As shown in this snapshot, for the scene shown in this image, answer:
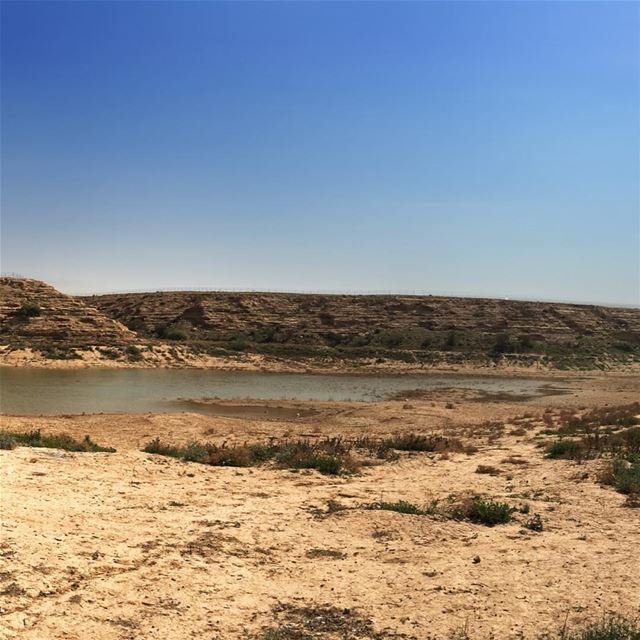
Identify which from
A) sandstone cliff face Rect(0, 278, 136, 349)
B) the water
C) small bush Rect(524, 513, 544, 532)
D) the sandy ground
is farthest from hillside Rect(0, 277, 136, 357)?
small bush Rect(524, 513, 544, 532)

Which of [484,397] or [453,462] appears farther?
[484,397]

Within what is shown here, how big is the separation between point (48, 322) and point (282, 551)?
149ft

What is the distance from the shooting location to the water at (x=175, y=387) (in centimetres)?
2512

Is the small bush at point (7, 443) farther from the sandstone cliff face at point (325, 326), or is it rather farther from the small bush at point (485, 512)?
the sandstone cliff face at point (325, 326)

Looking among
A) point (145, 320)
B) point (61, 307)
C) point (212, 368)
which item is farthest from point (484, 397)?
point (145, 320)

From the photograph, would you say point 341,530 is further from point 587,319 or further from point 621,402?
point 587,319

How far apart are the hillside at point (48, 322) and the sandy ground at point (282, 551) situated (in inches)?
1384

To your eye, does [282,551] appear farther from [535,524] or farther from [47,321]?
[47,321]

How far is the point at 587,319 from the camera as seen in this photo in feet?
219

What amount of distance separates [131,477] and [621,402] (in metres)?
27.4

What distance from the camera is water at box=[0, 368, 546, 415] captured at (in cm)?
2512

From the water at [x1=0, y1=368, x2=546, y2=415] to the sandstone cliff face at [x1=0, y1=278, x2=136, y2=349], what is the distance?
7423 millimetres

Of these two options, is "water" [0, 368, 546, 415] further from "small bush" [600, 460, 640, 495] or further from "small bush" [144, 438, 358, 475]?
"small bush" [600, 460, 640, 495]

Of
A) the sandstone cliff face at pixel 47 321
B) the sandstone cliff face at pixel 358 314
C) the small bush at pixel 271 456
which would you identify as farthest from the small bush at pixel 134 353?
the small bush at pixel 271 456
